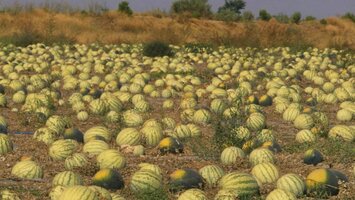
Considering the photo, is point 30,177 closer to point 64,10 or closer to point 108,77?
point 108,77

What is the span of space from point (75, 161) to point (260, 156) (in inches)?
80.9

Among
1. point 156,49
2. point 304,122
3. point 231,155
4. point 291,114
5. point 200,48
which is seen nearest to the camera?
point 231,155

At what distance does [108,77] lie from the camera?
53.6ft

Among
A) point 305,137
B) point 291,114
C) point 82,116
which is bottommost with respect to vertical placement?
point 82,116

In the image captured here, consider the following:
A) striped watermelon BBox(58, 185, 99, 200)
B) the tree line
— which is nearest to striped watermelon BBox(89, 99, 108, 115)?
striped watermelon BBox(58, 185, 99, 200)

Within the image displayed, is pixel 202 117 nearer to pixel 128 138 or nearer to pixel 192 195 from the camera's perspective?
pixel 128 138

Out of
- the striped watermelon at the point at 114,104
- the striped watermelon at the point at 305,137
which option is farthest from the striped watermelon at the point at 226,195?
the striped watermelon at the point at 114,104

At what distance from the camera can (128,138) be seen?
8.84 metres

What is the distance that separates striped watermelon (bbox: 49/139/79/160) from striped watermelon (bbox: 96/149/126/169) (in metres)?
0.70

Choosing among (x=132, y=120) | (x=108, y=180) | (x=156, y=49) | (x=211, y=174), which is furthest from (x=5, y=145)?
(x=156, y=49)

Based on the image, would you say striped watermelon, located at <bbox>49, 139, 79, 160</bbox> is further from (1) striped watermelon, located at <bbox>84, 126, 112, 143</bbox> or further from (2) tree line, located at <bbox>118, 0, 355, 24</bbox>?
(2) tree line, located at <bbox>118, 0, 355, 24</bbox>

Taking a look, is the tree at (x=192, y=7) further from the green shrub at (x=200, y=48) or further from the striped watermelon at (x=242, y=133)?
the striped watermelon at (x=242, y=133)

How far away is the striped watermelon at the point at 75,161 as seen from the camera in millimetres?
7387

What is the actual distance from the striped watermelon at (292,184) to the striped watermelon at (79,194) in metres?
1.89
